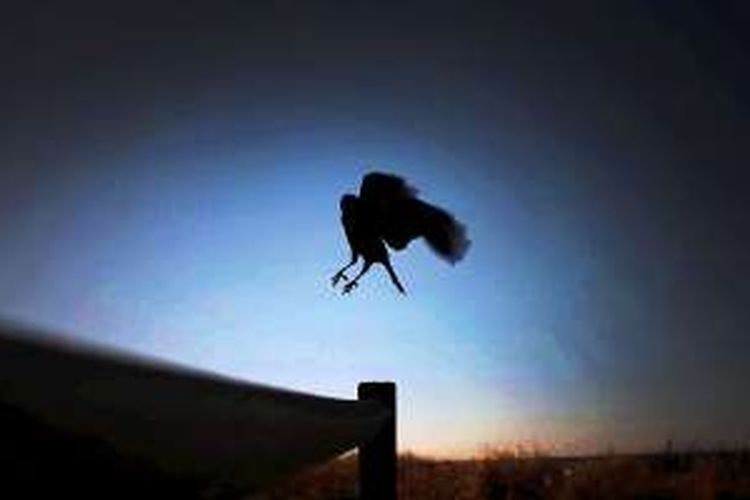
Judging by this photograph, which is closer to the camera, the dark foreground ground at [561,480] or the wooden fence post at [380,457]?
the wooden fence post at [380,457]

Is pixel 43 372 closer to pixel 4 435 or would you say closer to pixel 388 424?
pixel 4 435

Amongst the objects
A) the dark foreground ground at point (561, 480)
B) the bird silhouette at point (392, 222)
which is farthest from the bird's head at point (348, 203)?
the dark foreground ground at point (561, 480)

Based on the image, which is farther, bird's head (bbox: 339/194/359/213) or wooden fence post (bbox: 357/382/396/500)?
bird's head (bbox: 339/194/359/213)

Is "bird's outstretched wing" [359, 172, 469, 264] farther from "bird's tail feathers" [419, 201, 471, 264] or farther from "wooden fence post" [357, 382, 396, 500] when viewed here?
"wooden fence post" [357, 382, 396, 500]

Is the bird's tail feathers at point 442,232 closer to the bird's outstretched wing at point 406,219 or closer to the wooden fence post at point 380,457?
the bird's outstretched wing at point 406,219

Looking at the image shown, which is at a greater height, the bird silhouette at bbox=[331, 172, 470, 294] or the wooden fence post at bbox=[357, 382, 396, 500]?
the bird silhouette at bbox=[331, 172, 470, 294]

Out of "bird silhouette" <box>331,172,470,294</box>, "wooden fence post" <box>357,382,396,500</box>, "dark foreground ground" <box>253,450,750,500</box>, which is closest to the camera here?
"wooden fence post" <box>357,382,396,500</box>

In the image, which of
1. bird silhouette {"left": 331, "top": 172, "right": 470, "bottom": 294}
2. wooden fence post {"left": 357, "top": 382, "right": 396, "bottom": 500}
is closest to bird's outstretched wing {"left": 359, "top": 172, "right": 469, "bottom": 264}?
bird silhouette {"left": 331, "top": 172, "right": 470, "bottom": 294}
